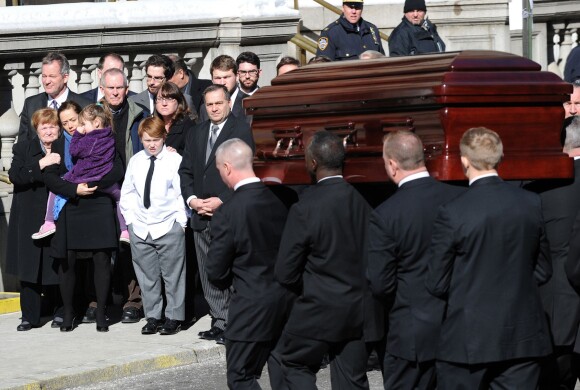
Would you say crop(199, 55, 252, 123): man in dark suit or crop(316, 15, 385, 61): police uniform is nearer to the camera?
crop(199, 55, 252, 123): man in dark suit

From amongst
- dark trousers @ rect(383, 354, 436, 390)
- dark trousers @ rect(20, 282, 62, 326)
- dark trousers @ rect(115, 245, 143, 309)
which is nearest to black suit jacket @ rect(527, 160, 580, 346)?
dark trousers @ rect(383, 354, 436, 390)

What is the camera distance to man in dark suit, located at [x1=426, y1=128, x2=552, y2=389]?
682 cm

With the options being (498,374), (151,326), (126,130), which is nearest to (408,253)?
(498,374)

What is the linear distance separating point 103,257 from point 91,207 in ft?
1.35

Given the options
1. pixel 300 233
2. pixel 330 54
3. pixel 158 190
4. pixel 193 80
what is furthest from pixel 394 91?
pixel 330 54

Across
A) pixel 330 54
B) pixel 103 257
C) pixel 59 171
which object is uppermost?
pixel 330 54

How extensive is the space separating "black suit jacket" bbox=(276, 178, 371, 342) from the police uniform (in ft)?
20.5

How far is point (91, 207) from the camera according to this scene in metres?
11.2

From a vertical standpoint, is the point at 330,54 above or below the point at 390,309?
above

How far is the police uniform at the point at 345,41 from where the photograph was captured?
13.7m

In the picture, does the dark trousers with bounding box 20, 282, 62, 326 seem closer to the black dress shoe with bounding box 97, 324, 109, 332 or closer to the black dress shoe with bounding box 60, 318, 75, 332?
the black dress shoe with bounding box 60, 318, 75, 332

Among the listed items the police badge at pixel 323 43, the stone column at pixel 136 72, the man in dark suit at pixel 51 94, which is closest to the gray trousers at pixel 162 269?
the man in dark suit at pixel 51 94

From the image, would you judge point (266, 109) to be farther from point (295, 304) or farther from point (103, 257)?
point (103, 257)

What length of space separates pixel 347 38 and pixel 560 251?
626cm
